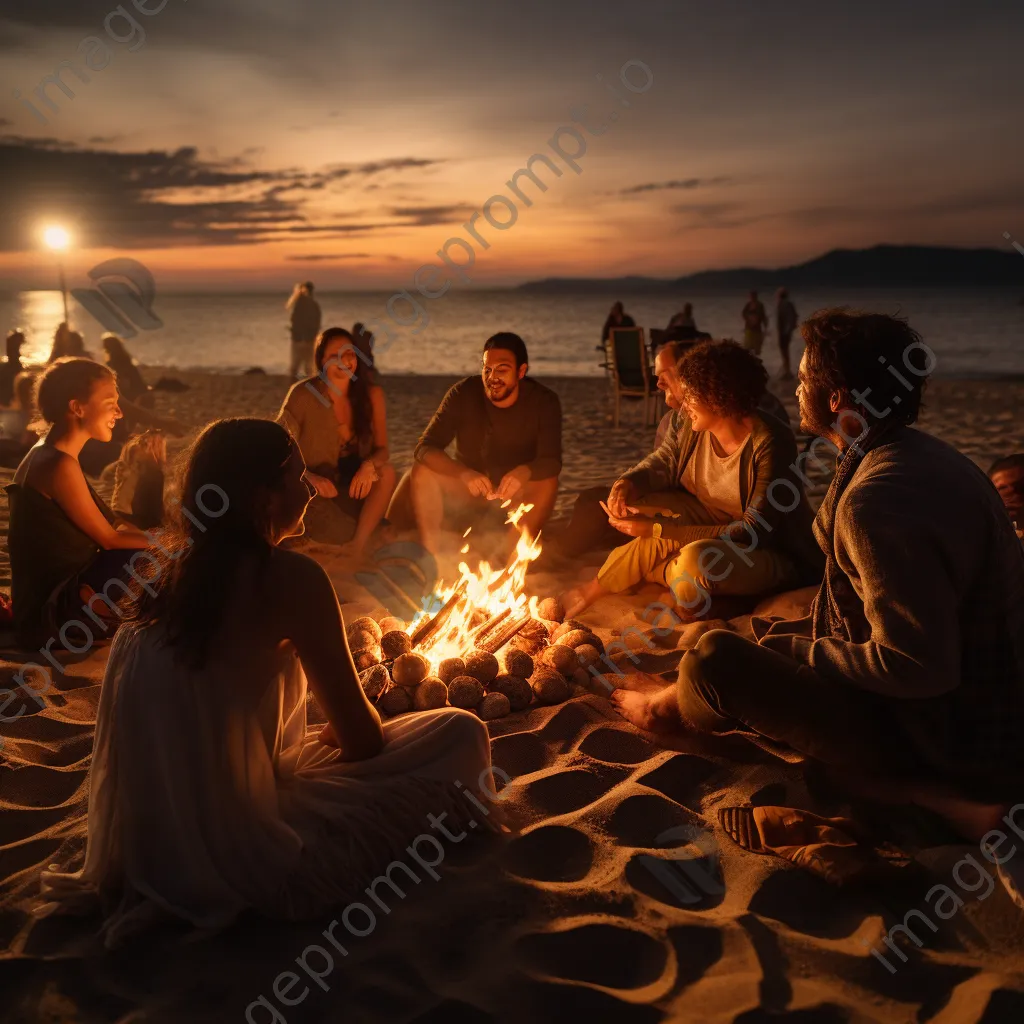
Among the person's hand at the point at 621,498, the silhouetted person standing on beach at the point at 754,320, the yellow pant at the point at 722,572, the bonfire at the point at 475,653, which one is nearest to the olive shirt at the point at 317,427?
the bonfire at the point at 475,653

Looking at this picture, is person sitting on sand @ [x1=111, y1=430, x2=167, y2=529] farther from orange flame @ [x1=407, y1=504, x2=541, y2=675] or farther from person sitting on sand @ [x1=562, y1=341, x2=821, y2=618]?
person sitting on sand @ [x1=562, y1=341, x2=821, y2=618]

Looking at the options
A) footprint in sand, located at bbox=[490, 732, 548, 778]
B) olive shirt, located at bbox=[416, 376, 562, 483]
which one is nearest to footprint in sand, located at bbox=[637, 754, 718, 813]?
footprint in sand, located at bbox=[490, 732, 548, 778]

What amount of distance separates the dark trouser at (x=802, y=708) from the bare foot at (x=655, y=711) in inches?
16.3

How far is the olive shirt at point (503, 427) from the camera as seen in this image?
227 inches

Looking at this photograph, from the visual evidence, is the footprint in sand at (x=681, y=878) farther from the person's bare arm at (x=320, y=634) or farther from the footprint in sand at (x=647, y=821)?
the person's bare arm at (x=320, y=634)

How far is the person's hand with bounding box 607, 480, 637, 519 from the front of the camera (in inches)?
190

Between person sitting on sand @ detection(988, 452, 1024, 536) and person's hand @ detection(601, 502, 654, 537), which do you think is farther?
person's hand @ detection(601, 502, 654, 537)

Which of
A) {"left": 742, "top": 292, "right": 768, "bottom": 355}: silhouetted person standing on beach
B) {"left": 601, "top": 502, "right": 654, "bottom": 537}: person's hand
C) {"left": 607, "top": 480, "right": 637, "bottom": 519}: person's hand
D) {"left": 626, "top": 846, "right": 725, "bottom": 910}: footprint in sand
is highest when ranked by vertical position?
{"left": 742, "top": 292, "right": 768, "bottom": 355}: silhouetted person standing on beach

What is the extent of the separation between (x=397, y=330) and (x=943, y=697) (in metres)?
50.6

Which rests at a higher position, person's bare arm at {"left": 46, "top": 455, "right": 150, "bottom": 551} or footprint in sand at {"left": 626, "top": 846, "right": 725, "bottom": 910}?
person's bare arm at {"left": 46, "top": 455, "right": 150, "bottom": 551}

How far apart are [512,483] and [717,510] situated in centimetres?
137

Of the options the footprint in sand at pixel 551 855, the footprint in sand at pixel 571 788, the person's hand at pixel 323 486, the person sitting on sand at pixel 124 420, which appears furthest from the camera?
the person sitting on sand at pixel 124 420

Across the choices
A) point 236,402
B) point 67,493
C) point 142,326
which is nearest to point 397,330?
point 142,326

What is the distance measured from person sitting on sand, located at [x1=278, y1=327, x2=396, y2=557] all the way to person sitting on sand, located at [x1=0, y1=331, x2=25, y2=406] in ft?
22.4
